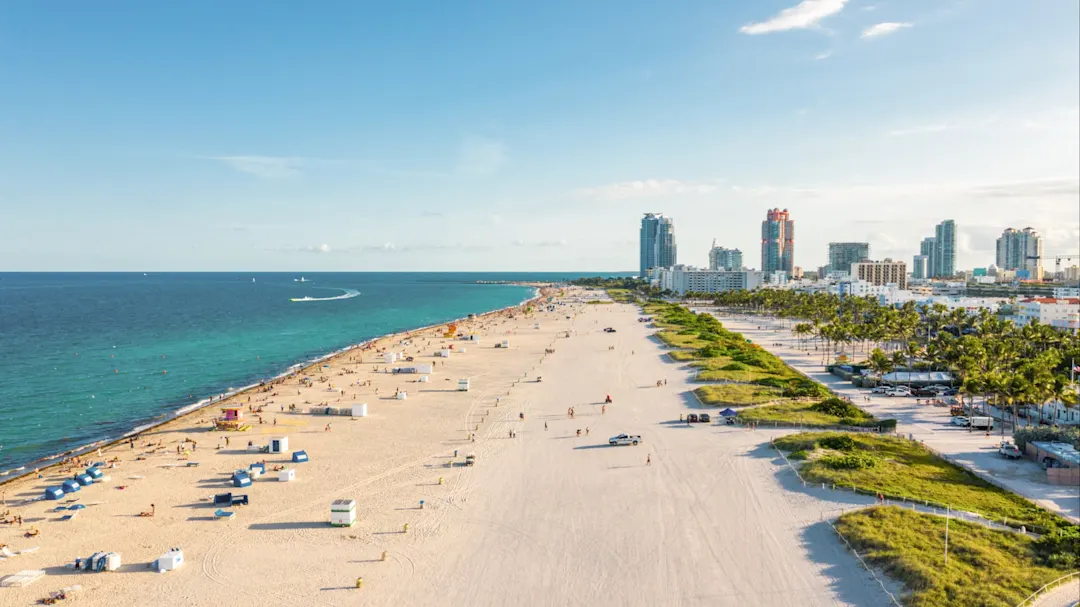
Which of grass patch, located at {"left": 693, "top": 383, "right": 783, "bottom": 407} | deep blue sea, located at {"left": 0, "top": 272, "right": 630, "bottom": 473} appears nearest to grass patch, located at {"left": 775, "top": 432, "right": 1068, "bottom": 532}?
grass patch, located at {"left": 693, "top": 383, "right": 783, "bottom": 407}

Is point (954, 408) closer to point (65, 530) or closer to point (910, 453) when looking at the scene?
point (910, 453)

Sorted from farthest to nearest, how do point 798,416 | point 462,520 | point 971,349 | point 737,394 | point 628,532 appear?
1. point 971,349
2. point 737,394
3. point 798,416
4. point 462,520
5. point 628,532

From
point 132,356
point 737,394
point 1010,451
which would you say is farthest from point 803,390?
point 132,356

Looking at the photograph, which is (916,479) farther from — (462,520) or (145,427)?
(145,427)

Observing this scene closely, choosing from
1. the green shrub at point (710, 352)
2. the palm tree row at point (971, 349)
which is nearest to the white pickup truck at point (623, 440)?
the palm tree row at point (971, 349)

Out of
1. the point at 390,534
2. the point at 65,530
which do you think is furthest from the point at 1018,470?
the point at 65,530

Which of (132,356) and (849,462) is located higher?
(849,462)

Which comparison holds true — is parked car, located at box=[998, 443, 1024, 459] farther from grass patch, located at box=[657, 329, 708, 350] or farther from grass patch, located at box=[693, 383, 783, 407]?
grass patch, located at box=[657, 329, 708, 350]
